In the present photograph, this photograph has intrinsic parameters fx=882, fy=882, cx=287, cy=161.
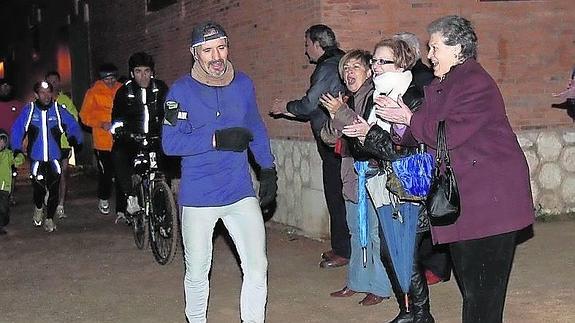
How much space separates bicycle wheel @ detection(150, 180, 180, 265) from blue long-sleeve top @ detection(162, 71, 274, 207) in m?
2.99

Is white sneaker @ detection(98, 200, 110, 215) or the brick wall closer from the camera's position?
the brick wall

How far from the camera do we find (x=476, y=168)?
15.3ft

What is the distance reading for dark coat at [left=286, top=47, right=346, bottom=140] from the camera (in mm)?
8078

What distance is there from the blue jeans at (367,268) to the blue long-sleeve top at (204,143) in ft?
4.85

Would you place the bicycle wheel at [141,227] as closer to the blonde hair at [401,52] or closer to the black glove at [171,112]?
the black glove at [171,112]

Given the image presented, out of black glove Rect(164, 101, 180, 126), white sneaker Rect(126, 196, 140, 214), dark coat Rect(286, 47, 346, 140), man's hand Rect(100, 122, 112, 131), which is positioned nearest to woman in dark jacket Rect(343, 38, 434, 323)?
black glove Rect(164, 101, 180, 126)

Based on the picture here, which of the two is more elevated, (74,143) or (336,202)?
(74,143)

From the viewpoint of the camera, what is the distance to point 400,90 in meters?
5.93

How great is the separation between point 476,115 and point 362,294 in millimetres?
3085

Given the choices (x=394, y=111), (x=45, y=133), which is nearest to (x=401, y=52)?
(x=394, y=111)

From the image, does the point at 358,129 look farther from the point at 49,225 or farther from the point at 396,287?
the point at 49,225

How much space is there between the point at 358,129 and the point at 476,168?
123 cm

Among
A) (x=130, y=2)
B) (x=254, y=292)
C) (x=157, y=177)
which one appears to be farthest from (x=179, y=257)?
(x=130, y=2)

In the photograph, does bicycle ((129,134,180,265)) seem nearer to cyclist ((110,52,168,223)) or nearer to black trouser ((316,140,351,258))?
cyclist ((110,52,168,223))
